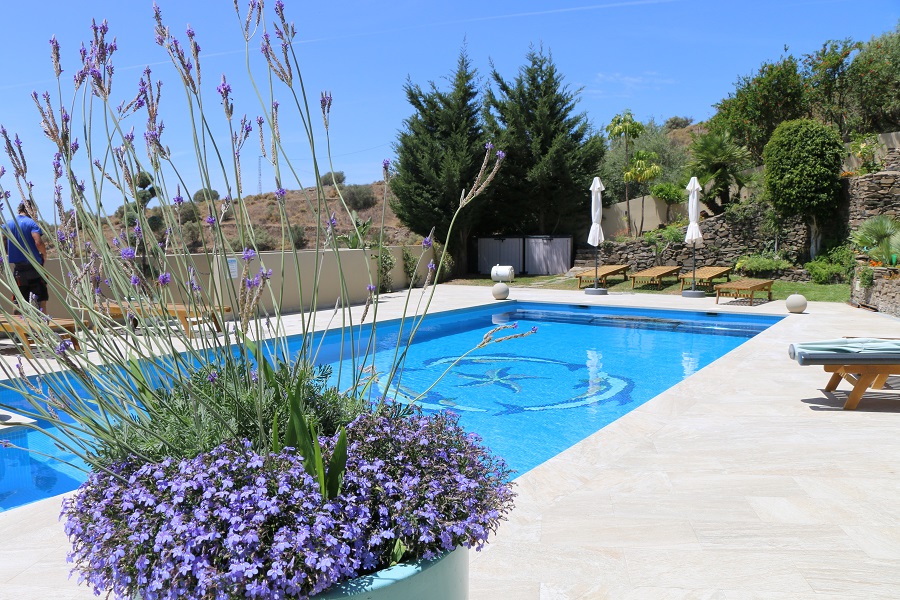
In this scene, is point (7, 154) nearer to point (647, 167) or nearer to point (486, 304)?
point (486, 304)

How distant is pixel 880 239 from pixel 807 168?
3.42 meters

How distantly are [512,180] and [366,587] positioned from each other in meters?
17.9

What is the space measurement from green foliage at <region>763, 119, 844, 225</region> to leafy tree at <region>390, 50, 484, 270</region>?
24.0 feet

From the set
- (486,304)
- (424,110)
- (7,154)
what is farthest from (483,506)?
(424,110)

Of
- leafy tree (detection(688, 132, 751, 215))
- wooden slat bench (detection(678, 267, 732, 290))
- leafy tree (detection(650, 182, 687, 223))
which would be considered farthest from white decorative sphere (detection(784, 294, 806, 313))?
leafy tree (detection(650, 182, 687, 223))

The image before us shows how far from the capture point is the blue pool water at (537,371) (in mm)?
5293

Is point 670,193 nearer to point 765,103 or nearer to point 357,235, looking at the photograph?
point 765,103

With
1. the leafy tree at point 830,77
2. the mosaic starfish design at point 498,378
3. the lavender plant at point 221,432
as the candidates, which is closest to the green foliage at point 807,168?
the leafy tree at point 830,77

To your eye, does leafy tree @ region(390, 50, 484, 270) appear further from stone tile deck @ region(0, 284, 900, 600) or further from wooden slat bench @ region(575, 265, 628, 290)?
stone tile deck @ region(0, 284, 900, 600)

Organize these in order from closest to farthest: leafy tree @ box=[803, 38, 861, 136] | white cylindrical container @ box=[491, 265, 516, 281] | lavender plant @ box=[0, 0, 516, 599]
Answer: lavender plant @ box=[0, 0, 516, 599] < white cylindrical container @ box=[491, 265, 516, 281] < leafy tree @ box=[803, 38, 861, 136]

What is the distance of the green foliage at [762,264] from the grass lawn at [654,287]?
380 mm

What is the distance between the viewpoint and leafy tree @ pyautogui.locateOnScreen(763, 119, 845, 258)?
14789 millimetres

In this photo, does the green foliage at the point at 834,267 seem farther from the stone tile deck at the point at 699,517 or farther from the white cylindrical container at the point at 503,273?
the stone tile deck at the point at 699,517

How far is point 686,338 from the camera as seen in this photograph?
10.1 metres
